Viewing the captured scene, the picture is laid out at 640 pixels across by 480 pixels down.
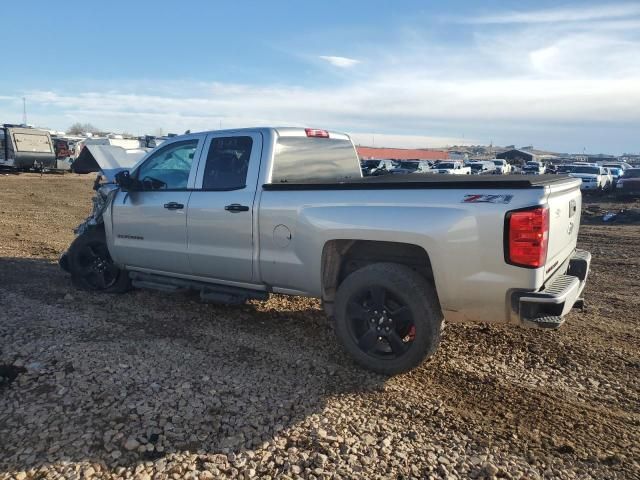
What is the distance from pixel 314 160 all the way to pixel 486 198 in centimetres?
234

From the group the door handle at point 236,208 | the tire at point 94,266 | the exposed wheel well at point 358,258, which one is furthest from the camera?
the tire at point 94,266

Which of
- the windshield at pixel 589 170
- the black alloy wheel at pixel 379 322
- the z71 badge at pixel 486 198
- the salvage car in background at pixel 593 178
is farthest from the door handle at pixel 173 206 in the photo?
the windshield at pixel 589 170

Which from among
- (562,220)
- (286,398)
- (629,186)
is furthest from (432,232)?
(629,186)

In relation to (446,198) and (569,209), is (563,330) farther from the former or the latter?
(446,198)

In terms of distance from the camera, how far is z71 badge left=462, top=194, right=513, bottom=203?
12.0 ft

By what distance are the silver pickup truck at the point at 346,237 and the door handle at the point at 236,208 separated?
1 centimetres

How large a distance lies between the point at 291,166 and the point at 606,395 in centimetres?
334

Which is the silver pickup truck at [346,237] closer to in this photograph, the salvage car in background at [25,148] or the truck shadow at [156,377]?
the truck shadow at [156,377]

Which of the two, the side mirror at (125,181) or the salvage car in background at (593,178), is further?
the salvage car in background at (593,178)

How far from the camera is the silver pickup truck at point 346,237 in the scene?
148 inches

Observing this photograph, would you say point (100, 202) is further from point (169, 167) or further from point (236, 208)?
point (236, 208)

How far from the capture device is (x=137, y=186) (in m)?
5.93

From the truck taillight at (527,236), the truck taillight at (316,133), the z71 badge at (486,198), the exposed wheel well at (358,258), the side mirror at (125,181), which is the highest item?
the truck taillight at (316,133)

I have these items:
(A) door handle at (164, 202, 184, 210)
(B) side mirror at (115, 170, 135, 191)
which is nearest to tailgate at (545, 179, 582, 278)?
(A) door handle at (164, 202, 184, 210)
